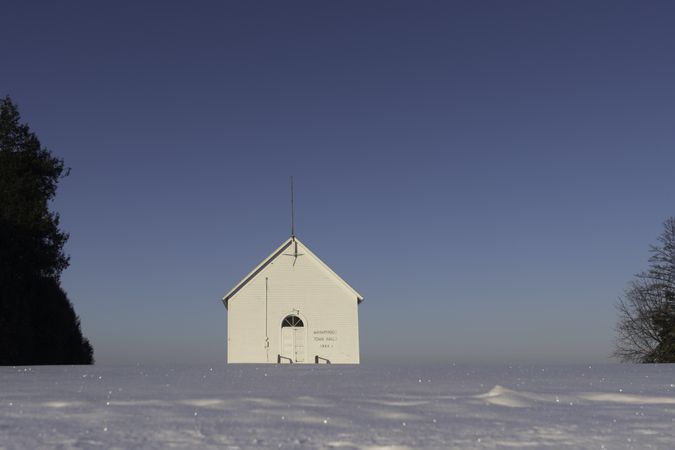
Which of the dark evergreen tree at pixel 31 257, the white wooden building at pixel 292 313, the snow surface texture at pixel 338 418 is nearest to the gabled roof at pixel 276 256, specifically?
the white wooden building at pixel 292 313

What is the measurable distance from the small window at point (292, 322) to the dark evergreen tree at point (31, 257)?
414 inches

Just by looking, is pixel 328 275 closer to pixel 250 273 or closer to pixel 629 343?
pixel 250 273

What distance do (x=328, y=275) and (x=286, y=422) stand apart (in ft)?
97.0

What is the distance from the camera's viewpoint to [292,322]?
105 feet

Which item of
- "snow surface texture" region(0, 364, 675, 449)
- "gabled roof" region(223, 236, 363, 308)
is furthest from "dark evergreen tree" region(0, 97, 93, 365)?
"snow surface texture" region(0, 364, 675, 449)

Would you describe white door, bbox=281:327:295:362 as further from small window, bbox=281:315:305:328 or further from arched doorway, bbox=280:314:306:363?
small window, bbox=281:315:305:328

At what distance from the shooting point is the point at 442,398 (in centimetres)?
404

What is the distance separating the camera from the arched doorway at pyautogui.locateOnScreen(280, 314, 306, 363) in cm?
3147

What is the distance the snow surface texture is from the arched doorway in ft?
88.7

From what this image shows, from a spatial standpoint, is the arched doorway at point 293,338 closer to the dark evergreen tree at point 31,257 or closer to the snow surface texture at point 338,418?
the dark evergreen tree at point 31,257

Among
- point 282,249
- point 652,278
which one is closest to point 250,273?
point 282,249

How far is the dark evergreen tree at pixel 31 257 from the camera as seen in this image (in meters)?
28.0

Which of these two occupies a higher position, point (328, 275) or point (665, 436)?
point (328, 275)

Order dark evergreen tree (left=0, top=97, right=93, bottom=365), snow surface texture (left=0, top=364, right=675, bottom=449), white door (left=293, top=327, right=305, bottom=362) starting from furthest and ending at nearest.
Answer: white door (left=293, top=327, right=305, bottom=362), dark evergreen tree (left=0, top=97, right=93, bottom=365), snow surface texture (left=0, top=364, right=675, bottom=449)
